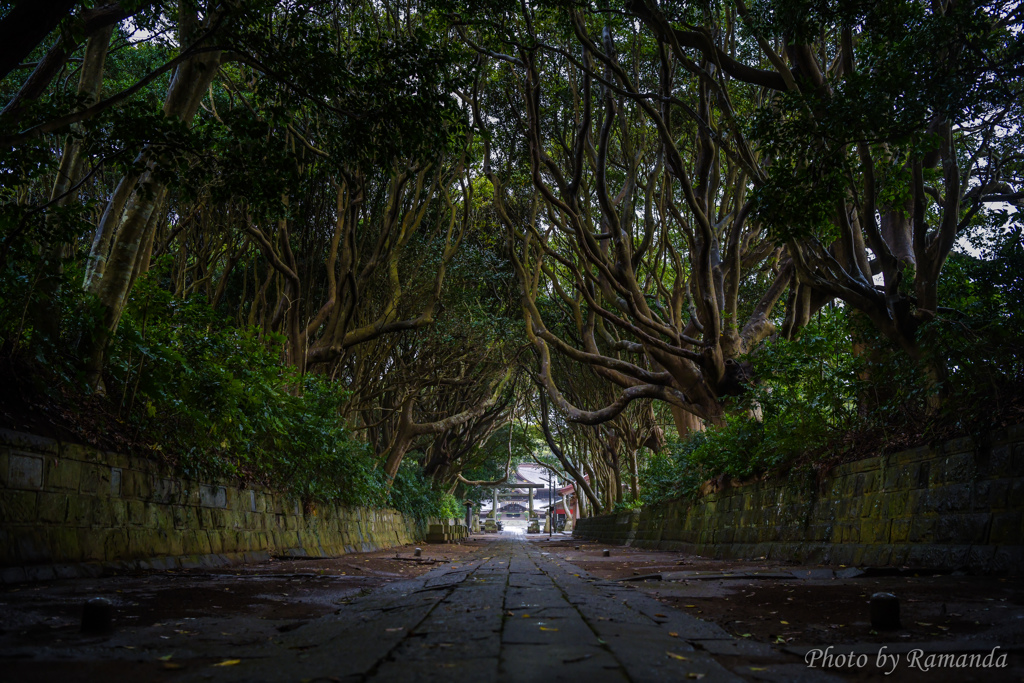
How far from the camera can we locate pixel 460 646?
9.12 ft

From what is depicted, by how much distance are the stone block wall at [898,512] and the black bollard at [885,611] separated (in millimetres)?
1931

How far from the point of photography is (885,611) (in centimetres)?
326

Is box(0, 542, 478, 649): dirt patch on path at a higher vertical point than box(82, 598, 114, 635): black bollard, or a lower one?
lower

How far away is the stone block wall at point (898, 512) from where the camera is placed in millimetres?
4859

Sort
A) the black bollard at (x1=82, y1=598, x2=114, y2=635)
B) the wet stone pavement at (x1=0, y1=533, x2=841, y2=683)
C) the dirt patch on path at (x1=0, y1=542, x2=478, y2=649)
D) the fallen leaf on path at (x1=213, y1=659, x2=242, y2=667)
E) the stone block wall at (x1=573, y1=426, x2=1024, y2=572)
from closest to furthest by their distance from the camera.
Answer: the wet stone pavement at (x1=0, y1=533, x2=841, y2=683), the fallen leaf on path at (x1=213, y1=659, x2=242, y2=667), the black bollard at (x1=82, y1=598, x2=114, y2=635), the dirt patch on path at (x1=0, y1=542, x2=478, y2=649), the stone block wall at (x1=573, y1=426, x2=1024, y2=572)

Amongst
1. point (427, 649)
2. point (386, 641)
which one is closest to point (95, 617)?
point (386, 641)

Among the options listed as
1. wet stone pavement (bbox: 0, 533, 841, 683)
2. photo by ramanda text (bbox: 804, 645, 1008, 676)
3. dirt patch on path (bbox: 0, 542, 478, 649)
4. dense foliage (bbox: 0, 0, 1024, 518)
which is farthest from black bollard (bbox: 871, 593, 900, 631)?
dirt patch on path (bbox: 0, 542, 478, 649)

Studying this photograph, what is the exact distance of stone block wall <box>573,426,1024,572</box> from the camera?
486cm

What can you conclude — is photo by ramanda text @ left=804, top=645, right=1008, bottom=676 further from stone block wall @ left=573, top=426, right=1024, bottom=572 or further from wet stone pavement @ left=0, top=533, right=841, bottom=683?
stone block wall @ left=573, top=426, right=1024, bottom=572

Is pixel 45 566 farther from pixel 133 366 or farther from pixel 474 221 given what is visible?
pixel 474 221

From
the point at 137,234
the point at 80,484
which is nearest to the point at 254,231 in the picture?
the point at 137,234

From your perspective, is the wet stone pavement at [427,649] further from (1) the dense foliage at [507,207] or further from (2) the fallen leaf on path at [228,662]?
(1) the dense foliage at [507,207]

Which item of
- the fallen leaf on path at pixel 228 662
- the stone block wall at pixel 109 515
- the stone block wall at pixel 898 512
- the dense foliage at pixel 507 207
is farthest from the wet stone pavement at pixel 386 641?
the dense foliage at pixel 507 207

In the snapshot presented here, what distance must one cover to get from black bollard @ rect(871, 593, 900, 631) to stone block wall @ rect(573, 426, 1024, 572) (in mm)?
1931
